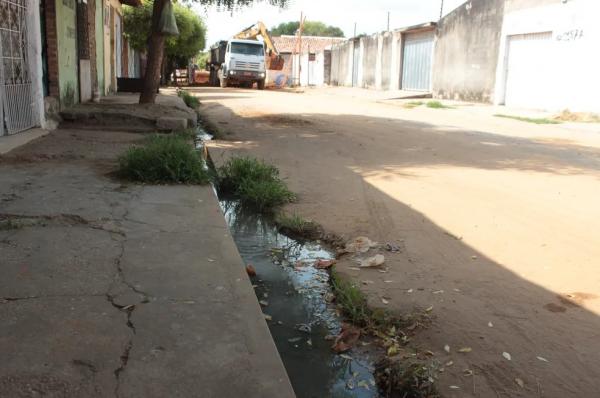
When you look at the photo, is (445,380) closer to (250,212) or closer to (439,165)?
(250,212)

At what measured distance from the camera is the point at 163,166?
518cm

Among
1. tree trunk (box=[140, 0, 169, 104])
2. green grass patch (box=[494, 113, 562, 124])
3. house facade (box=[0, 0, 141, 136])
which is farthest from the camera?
green grass patch (box=[494, 113, 562, 124])

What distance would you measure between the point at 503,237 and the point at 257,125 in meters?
7.96

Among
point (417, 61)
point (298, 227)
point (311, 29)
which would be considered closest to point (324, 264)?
point (298, 227)

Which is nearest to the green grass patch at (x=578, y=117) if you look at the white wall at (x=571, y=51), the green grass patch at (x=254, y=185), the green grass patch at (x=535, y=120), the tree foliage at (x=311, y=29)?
the white wall at (x=571, y=51)

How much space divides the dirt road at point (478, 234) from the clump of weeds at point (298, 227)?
0.14m

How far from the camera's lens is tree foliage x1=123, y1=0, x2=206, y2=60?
2541 cm

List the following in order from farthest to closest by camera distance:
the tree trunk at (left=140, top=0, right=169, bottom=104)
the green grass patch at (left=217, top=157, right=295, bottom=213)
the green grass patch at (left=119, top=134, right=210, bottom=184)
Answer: the tree trunk at (left=140, top=0, right=169, bottom=104), the green grass patch at (left=217, top=157, right=295, bottom=213), the green grass patch at (left=119, top=134, right=210, bottom=184)

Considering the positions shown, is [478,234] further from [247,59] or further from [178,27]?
[247,59]

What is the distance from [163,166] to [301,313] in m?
2.52

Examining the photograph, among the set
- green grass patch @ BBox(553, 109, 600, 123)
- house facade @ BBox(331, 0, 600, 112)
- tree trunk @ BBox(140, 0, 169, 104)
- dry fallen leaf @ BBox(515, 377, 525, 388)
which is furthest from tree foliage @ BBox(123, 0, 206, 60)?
dry fallen leaf @ BBox(515, 377, 525, 388)

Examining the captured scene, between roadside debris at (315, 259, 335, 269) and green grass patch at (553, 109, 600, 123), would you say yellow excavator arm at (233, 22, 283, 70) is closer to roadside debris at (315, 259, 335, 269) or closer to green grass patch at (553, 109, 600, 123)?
green grass patch at (553, 109, 600, 123)

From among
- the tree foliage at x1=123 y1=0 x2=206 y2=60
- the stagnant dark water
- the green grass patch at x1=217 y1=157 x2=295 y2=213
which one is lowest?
the stagnant dark water

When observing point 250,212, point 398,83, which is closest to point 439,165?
point 250,212
